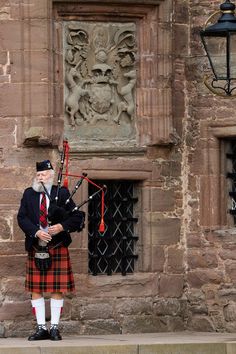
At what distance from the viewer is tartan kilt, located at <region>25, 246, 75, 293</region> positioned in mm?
16016

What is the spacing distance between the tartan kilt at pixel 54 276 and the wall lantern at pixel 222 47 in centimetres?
244

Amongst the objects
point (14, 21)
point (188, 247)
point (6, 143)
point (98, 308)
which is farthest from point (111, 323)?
point (14, 21)

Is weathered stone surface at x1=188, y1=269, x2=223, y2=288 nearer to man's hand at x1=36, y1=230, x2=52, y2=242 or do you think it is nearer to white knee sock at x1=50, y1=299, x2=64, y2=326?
white knee sock at x1=50, y1=299, x2=64, y2=326

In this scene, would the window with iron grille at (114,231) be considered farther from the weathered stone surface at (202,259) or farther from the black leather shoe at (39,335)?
the black leather shoe at (39,335)

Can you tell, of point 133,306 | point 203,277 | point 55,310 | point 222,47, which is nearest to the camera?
point 55,310

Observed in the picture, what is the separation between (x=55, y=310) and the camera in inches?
630

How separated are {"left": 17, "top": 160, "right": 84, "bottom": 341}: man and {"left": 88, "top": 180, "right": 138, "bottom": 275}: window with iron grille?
1.12m

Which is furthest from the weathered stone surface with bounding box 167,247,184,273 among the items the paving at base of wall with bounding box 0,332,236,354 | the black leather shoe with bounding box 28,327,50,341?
the black leather shoe with bounding box 28,327,50,341

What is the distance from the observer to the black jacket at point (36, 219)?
625 inches

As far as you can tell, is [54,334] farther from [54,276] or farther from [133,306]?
[133,306]

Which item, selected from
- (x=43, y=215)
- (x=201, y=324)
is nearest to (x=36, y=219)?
(x=43, y=215)

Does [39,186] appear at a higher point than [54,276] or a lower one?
higher

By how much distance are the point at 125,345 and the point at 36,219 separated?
173cm

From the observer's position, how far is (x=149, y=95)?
17.3 meters
